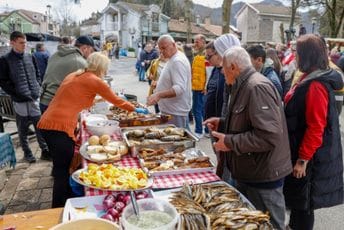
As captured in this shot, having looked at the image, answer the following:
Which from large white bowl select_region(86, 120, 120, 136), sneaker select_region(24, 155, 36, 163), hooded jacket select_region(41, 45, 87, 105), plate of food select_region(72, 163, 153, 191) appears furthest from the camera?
sneaker select_region(24, 155, 36, 163)

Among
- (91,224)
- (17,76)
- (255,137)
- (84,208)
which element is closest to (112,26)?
(17,76)

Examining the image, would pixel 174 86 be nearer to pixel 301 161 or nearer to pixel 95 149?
pixel 95 149

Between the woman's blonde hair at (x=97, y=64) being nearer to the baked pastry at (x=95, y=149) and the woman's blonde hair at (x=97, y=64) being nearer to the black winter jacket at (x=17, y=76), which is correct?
the baked pastry at (x=95, y=149)

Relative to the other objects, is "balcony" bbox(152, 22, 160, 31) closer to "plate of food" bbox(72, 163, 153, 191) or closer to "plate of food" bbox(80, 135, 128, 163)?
"plate of food" bbox(80, 135, 128, 163)

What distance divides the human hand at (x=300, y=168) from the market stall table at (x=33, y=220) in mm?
1635

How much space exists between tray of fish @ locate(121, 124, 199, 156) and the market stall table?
971 mm

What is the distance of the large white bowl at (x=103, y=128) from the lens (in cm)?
301

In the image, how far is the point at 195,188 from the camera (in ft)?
6.02

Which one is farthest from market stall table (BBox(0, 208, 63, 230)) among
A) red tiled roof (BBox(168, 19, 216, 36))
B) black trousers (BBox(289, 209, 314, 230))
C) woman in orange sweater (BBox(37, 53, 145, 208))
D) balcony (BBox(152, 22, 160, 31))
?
red tiled roof (BBox(168, 19, 216, 36))

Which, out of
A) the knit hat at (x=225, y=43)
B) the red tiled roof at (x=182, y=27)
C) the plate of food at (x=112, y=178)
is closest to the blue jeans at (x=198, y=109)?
the knit hat at (x=225, y=43)

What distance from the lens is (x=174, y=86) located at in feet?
11.8

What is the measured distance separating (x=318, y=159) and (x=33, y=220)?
75.5 inches

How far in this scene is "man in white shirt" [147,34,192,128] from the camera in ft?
11.8

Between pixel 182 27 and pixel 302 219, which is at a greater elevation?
pixel 182 27
